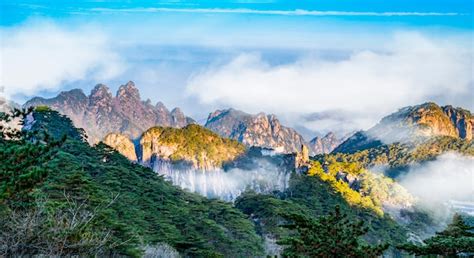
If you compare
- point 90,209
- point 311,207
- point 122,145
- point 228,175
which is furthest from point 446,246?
point 122,145

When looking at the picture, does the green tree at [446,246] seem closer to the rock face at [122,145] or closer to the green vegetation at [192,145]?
the green vegetation at [192,145]

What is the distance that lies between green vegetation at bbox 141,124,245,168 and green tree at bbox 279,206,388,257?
116m

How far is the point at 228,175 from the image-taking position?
135 meters

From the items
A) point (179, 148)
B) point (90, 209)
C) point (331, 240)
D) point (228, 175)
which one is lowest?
point (331, 240)

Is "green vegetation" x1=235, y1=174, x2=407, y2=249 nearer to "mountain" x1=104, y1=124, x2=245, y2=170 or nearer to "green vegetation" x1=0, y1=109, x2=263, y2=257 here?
"green vegetation" x1=0, y1=109, x2=263, y2=257

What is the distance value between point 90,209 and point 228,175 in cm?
10926

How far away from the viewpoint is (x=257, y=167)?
13400 cm

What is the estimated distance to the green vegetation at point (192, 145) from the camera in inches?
5143

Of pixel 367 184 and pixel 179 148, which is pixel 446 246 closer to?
pixel 367 184

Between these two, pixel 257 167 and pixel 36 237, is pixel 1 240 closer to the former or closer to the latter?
pixel 36 237

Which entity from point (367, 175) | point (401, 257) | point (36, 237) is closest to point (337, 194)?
point (401, 257)

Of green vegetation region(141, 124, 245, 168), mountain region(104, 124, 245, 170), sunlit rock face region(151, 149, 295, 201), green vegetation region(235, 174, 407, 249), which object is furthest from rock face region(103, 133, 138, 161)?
green vegetation region(235, 174, 407, 249)

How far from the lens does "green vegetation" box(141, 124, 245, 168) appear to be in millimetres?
130625

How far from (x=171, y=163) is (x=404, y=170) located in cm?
8117
